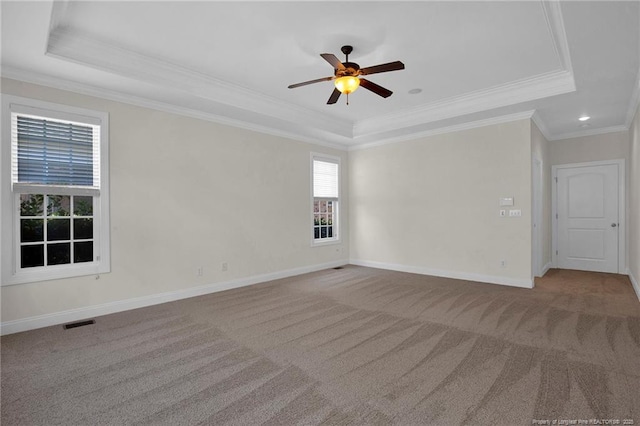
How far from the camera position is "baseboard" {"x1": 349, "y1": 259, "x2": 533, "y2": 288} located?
16.5 ft

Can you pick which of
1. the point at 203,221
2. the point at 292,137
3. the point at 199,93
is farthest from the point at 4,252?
the point at 292,137

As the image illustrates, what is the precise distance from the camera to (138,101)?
13.5ft

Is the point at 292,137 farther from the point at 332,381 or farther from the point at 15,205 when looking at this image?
the point at 332,381

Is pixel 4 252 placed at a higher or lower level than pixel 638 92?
lower

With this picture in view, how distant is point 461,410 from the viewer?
6.51ft

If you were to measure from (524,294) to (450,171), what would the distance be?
2.34 meters

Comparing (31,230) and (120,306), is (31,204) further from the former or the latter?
(120,306)

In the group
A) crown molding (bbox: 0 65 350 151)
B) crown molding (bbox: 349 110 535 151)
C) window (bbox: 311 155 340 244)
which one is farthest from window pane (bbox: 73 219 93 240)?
crown molding (bbox: 349 110 535 151)

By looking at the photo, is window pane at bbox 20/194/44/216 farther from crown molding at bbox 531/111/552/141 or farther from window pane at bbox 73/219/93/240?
crown molding at bbox 531/111/552/141

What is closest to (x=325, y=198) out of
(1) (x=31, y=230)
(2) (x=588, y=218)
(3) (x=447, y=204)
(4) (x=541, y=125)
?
(3) (x=447, y=204)

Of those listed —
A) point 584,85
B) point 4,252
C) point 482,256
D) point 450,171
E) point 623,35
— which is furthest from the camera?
point 450,171

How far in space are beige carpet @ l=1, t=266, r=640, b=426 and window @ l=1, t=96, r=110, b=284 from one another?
0.78 meters

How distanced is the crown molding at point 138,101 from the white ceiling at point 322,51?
0.06 ft

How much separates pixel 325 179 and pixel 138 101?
12.4 ft
